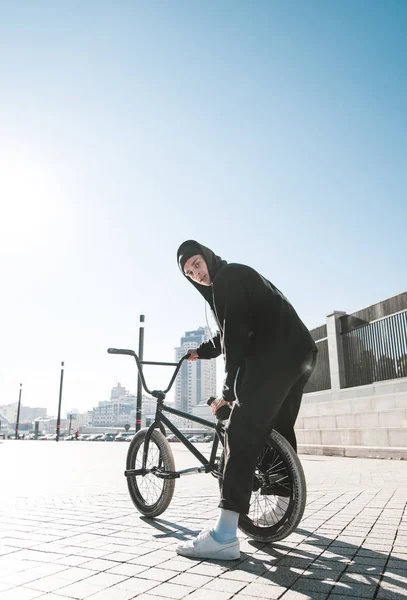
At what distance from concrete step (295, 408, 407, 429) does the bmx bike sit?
328 inches

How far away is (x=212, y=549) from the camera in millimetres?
2516

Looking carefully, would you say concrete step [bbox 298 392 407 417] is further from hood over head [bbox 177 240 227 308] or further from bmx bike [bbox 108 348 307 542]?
hood over head [bbox 177 240 227 308]

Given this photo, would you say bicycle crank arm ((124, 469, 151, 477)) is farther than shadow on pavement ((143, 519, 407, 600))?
Yes

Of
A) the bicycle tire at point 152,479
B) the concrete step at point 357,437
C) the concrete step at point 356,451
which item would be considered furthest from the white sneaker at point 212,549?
the concrete step at point 357,437

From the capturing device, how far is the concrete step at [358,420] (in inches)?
420

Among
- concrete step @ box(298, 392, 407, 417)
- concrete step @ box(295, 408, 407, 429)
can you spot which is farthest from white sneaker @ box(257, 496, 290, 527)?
concrete step @ box(298, 392, 407, 417)

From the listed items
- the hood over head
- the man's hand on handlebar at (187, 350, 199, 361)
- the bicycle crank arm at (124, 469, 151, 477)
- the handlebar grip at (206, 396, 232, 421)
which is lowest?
the bicycle crank arm at (124, 469, 151, 477)

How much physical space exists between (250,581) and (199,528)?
1332mm

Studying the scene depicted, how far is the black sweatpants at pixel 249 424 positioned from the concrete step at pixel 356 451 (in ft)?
28.4

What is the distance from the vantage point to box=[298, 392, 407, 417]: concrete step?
428 inches

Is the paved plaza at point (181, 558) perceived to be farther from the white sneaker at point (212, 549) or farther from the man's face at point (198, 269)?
the man's face at point (198, 269)

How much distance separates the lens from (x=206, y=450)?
11.8 feet

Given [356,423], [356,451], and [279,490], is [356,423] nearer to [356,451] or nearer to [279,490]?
[356,451]

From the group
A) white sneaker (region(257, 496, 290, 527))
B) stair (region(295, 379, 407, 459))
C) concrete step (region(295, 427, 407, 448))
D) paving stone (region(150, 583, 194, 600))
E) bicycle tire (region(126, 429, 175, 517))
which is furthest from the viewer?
stair (region(295, 379, 407, 459))
